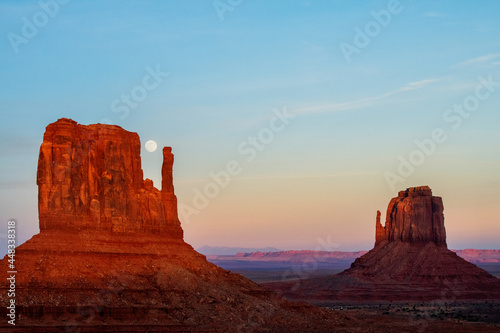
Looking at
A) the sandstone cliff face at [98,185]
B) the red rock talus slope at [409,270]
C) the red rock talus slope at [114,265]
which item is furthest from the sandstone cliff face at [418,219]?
the sandstone cliff face at [98,185]

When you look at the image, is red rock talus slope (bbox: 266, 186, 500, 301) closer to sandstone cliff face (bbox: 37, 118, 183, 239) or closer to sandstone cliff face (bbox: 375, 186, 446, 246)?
sandstone cliff face (bbox: 375, 186, 446, 246)

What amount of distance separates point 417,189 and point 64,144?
Result: 112m

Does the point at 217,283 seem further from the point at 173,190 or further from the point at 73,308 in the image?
the point at 73,308

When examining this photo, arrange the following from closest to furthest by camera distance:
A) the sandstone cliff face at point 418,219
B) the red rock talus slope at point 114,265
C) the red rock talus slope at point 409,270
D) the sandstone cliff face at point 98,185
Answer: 1. the red rock talus slope at point 114,265
2. the sandstone cliff face at point 98,185
3. the red rock talus slope at point 409,270
4. the sandstone cliff face at point 418,219

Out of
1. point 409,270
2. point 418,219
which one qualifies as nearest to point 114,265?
point 409,270

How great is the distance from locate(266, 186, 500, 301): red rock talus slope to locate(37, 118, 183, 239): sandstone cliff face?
7542cm

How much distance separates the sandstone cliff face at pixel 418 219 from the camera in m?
177

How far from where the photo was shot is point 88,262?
80750 mm

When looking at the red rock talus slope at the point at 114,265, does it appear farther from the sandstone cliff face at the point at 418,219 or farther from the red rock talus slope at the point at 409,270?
the sandstone cliff face at the point at 418,219

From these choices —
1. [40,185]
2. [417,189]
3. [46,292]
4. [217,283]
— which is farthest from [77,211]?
[417,189]

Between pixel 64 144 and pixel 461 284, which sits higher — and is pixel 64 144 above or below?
above

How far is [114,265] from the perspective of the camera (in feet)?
270

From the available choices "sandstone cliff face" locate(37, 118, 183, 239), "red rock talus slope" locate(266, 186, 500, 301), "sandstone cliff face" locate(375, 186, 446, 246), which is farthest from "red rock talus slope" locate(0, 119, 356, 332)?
A: "sandstone cliff face" locate(375, 186, 446, 246)

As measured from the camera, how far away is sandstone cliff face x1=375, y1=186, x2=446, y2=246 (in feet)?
579
